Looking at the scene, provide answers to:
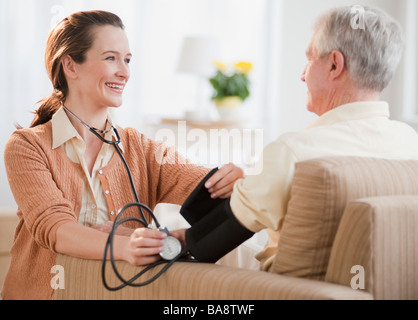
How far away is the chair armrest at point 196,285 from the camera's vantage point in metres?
1.03

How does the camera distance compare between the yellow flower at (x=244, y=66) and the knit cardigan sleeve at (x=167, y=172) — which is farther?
the yellow flower at (x=244, y=66)

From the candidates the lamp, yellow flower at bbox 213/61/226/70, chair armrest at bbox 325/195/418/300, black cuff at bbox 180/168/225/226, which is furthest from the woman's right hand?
yellow flower at bbox 213/61/226/70

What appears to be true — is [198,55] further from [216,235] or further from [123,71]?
[216,235]

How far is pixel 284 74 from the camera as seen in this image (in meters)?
Result: 4.82

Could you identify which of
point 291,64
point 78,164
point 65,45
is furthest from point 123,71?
point 291,64

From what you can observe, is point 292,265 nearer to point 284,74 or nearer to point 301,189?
point 301,189

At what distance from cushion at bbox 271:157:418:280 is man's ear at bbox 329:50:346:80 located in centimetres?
24

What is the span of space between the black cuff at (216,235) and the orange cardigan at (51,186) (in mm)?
337

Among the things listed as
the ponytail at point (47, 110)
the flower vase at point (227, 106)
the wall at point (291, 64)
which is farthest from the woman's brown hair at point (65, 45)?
the wall at point (291, 64)

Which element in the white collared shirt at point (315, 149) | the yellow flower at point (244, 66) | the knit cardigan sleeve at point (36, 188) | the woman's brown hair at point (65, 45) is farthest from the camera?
the yellow flower at point (244, 66)

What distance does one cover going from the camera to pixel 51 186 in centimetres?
149

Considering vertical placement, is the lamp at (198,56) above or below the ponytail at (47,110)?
above

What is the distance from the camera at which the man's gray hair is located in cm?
128

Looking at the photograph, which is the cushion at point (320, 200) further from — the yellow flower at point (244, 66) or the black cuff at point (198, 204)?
the yellow flower at point (244, 66)
